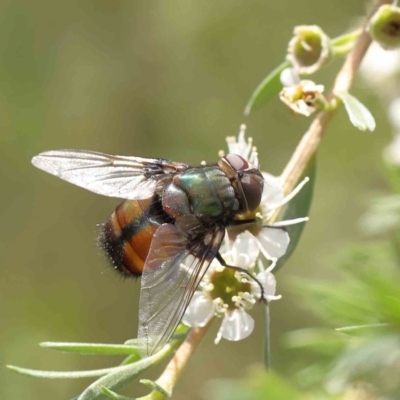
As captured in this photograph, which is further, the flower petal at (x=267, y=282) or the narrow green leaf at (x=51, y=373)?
the flower petal at (x=267, y=282)

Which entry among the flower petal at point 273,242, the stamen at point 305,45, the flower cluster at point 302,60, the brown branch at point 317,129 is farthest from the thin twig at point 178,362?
the stamen at point 305,45

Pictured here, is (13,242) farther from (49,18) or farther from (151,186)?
(151,186)

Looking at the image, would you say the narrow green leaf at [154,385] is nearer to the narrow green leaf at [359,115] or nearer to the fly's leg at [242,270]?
the fly's leg at [242,270]

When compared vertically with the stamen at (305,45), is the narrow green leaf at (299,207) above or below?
below

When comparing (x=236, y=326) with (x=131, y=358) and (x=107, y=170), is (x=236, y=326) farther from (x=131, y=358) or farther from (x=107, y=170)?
(x=107, y=170)

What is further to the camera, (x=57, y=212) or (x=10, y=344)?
(x=57, y=212)

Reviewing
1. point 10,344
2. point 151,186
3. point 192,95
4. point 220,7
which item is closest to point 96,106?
point 192,95

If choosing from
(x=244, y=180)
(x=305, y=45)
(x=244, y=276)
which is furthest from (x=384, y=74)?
(x=244, y=276)
